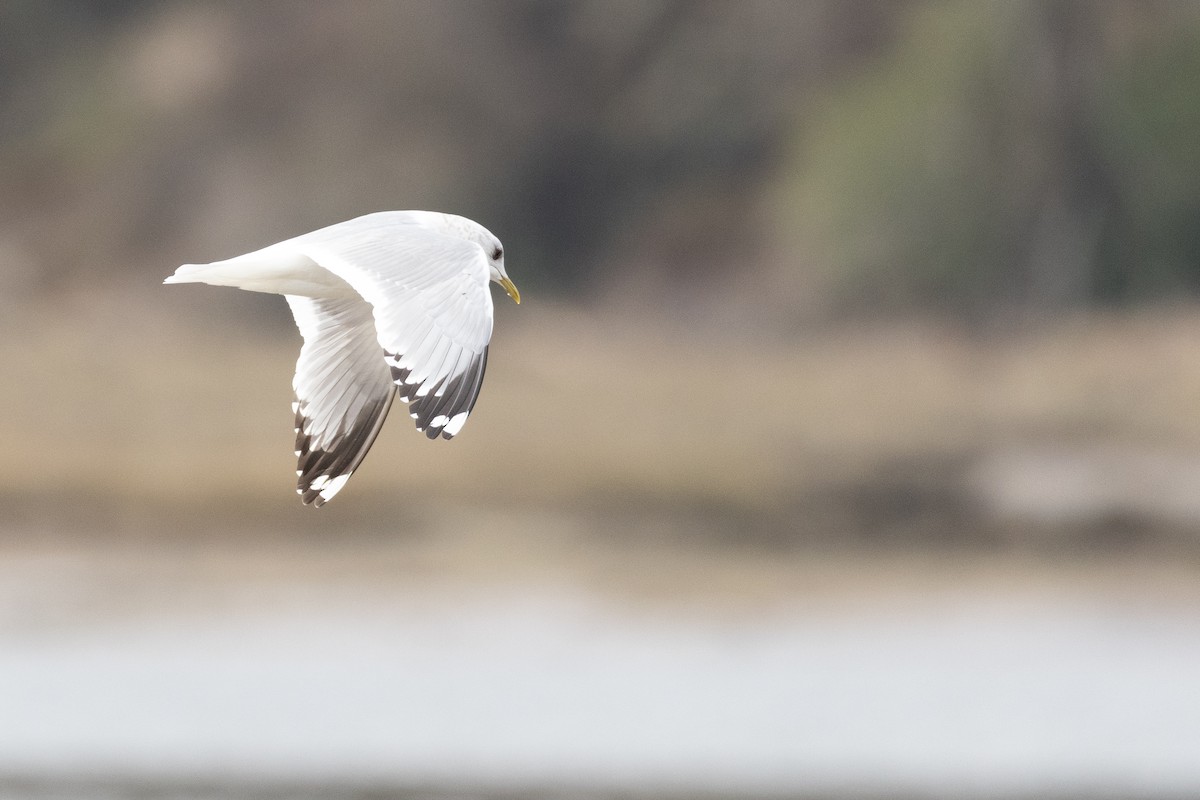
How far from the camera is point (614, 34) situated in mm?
22203

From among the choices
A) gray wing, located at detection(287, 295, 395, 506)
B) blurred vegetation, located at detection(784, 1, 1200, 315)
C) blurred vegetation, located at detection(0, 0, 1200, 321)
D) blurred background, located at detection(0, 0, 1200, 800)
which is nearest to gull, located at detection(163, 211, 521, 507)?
gray wing, located at detection(287, 295, 395, 506)

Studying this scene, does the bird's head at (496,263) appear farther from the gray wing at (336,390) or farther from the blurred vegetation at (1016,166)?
the blurred vegetation at (1016,166)

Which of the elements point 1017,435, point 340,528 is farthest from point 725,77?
point 340,528

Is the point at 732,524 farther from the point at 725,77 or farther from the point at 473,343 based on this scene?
the point at 473,343

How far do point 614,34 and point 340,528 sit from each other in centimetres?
868

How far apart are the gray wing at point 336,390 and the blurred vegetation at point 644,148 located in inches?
508

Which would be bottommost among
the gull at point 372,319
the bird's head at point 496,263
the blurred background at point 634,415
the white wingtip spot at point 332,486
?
the white wingtip spot at point 332,486

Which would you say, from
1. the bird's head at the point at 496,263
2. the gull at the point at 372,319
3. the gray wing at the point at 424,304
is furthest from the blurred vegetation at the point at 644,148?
the gray wing at the point at 424,304

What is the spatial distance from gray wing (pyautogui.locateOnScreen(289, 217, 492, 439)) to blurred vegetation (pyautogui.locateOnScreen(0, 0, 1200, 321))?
44.2ft

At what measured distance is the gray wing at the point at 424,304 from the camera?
200 inches

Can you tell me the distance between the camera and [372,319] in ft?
20.9

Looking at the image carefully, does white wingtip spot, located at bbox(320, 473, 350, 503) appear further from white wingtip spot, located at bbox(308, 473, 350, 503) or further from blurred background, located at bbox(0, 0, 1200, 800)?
blurred background, located at bbox(0, 0, 1200, 800)

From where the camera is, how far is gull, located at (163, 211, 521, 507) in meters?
5.16

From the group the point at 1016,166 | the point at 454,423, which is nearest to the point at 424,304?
the point at 454,423
